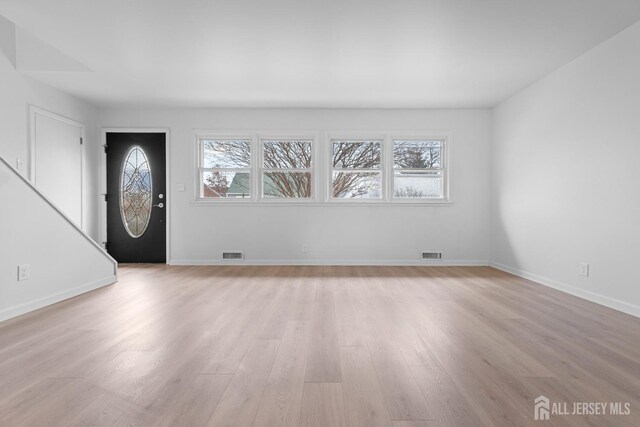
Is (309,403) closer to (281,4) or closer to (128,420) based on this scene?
(128,420)

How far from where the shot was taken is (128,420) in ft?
5.17

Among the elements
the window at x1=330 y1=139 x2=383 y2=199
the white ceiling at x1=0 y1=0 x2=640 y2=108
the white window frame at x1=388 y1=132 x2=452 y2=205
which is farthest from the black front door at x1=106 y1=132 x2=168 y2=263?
the white window frame at x1=388 y1=132 x2=452 y2=205

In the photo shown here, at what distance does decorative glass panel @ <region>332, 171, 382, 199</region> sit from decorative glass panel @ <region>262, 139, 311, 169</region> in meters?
0.59

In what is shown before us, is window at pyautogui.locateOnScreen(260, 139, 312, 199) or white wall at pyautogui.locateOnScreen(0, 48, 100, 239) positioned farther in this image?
window at pyautogui.locateOnScreen(260, 139, 312, 199)

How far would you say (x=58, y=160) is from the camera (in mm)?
5227

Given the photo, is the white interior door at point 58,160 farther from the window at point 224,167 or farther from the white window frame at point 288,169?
the white window frame at point 288,169

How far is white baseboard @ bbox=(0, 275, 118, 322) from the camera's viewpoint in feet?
10.2

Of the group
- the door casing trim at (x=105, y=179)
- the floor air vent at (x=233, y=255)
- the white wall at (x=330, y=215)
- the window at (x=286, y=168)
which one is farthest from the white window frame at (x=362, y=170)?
the door casing trim at (x=105, y=179)

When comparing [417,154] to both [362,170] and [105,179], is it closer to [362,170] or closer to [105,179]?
[362,170]

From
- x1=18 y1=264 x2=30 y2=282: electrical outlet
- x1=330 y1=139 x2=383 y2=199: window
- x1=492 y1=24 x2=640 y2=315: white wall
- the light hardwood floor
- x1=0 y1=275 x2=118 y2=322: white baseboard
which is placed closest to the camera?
the light hardwood floor

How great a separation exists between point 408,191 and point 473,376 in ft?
14.5

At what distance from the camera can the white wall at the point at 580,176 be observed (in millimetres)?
3342

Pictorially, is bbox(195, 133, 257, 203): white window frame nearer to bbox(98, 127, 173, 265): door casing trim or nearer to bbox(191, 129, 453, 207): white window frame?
bbox(191, 129, 453, 207): white window frame

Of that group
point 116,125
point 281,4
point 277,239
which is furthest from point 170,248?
point 281,4
